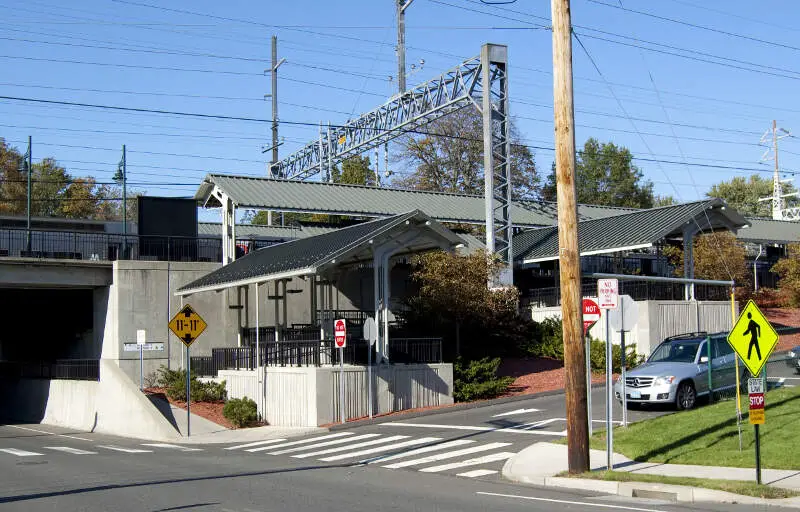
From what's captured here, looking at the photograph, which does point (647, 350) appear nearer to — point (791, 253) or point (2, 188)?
point (791, 253)

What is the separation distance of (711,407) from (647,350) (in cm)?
1215

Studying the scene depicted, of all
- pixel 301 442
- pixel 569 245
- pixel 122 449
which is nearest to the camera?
pixel 569 245

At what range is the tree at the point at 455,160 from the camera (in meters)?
68.8

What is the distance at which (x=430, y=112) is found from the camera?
3516 centimetres

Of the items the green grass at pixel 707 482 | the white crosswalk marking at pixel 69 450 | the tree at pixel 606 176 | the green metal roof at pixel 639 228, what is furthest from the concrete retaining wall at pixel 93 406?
the tree at pixel 606 176

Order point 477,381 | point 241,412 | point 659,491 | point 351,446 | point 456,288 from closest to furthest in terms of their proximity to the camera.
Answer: point 659,491 → point 351,446 → point 241,412 → point 477,381 → point 456,288

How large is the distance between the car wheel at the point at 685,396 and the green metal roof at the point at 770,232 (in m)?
35.1

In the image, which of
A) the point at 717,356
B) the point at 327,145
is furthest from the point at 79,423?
the point at 717,356

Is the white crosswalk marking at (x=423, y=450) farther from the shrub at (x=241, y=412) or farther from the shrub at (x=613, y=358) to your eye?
the shrub at (x=613, y=358)

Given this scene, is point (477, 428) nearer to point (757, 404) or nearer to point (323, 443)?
point (323, 443)

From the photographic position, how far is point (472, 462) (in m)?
18.4

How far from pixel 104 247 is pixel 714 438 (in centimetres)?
2756

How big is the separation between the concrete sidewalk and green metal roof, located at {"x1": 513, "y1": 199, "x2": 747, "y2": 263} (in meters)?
18.1

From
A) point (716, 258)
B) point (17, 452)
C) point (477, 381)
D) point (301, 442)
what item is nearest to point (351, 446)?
point (301, 442)
